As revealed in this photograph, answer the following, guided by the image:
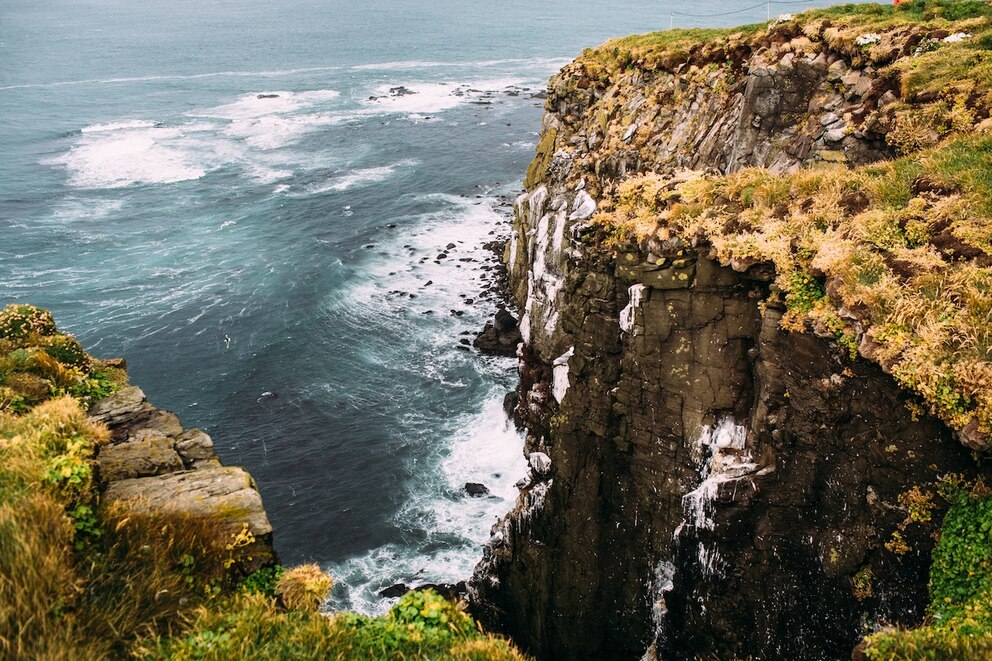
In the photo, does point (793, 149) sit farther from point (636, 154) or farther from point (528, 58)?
point (528, 58)

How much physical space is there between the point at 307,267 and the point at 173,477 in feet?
145

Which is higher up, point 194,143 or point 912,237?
point 194,143

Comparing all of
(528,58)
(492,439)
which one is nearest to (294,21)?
(528,58)

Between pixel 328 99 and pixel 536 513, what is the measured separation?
98207 mm

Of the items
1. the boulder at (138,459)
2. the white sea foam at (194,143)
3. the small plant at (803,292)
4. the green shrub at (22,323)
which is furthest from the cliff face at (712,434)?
the white sea foam at (194,143)

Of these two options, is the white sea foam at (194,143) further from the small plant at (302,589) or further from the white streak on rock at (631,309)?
the small plant at (302,589)

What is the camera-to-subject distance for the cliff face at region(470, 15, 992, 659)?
13695mm

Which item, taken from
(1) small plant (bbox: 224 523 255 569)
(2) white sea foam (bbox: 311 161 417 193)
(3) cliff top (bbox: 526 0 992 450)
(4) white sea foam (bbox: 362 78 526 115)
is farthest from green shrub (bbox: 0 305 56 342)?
(4) white sea foam (bbox: 362 78 526 115)

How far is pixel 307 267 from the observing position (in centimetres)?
5353

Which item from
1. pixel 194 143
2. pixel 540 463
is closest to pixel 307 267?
pixel 540 463

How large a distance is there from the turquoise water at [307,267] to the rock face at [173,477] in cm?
1725

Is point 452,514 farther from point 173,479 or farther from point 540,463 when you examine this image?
point 173,479

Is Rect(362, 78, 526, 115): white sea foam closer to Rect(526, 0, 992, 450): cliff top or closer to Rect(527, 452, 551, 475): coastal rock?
Rect(526, 0, 992, 450): cliff top

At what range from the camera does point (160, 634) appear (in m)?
8.51
